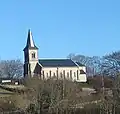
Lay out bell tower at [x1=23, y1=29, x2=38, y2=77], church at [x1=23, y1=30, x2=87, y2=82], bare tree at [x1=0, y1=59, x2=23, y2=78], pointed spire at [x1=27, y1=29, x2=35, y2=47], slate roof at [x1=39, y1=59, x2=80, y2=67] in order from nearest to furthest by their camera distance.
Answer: church at [x1=23, y1=30, x2=87, y2=82] < bell tower at [x1=23, y1=29, x2=38, y2=77] < pointed spire at [x1=27, y1=29, x2=35, y2=47] < slate roof at [x1=39, y1=59, x2=80, y2=67] < bare tree at [x1=0, y1=59, x2=23, y2=78]

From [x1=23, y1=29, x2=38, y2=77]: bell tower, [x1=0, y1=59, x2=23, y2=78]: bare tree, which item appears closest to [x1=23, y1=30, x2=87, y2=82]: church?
[x1=23, y1=29, x2=38, y2=77]: bell tower

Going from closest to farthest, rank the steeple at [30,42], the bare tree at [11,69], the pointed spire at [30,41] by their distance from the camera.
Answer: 1. the steeple at [30,42]
2. the pointed spire at [30,41]
3. the bare tree at [11,69]

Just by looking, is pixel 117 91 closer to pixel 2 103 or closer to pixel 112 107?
pixel 112 107

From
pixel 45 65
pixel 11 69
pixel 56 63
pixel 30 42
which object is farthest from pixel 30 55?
pixel 11 69

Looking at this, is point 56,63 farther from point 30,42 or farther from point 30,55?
point 30,42

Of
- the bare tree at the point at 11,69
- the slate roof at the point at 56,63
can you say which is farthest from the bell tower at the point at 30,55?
the bare tree at the point at 11,69

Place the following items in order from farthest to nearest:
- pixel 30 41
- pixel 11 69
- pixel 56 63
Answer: pixel 11 69, pixel 56 63, pixel 30 41

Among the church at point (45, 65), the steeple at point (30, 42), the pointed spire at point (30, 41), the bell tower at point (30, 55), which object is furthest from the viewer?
the pointed spire at point (30, 41)

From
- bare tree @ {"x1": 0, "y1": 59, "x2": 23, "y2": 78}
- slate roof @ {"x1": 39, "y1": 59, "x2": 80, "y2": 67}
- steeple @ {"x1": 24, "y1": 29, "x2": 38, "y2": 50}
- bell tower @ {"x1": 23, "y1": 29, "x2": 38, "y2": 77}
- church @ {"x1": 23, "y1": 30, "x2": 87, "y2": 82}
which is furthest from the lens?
bare tree @ {"x1": 0, "y1": 59, "x2": 23, "y2": 78}

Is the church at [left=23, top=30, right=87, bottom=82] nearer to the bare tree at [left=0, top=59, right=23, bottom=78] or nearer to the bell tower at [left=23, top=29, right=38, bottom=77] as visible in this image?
the bell tower at [left=23, top=29, right=38, bottom=77]

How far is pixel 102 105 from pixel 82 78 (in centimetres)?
7199

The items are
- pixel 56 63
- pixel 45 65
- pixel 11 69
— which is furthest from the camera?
pixel 11 69

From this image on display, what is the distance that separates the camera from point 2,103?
156ft

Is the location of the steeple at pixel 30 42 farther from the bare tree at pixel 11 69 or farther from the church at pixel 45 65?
the bare tree at pixel 11 69
